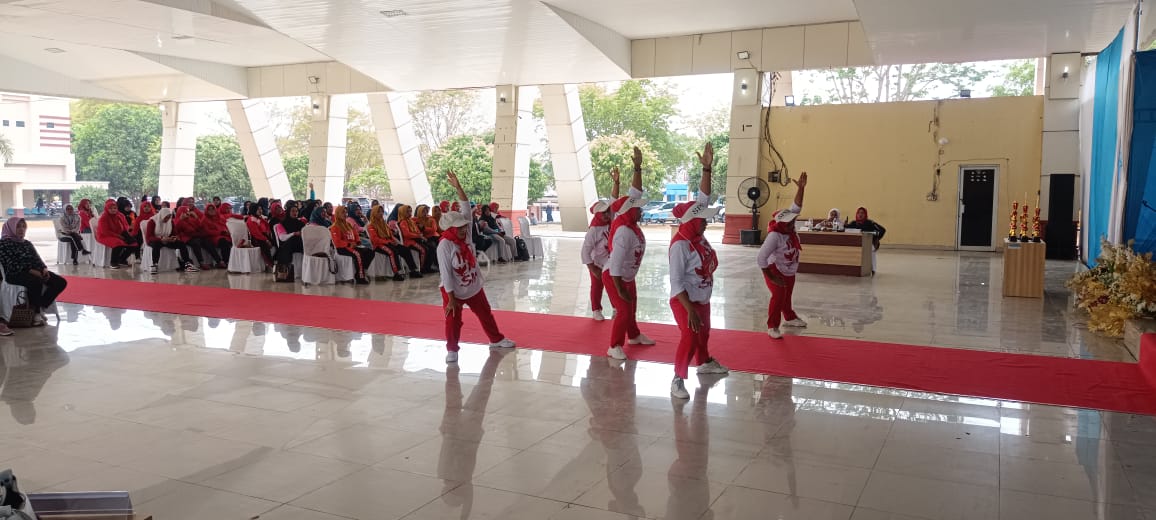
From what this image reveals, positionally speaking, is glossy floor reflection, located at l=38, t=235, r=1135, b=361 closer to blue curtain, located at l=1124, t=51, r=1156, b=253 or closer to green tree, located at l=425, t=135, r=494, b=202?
blue curtain, located at l=1124, t=51, r=1156, b=253

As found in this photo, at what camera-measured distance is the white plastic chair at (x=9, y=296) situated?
7.25 m

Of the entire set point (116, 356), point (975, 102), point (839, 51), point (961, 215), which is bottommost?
point (116, 356)

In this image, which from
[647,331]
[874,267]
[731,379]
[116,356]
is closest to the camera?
[731,379]

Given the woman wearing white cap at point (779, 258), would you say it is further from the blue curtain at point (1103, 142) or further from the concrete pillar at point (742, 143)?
the concrete pillar at point (742, 143)

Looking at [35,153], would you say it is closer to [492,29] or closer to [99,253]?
[99,253]

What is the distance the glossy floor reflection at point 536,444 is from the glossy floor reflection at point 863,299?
2.25 m

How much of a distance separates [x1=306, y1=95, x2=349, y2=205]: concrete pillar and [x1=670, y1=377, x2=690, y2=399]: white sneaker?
1915 centimetres

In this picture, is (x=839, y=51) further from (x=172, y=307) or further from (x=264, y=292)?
(x=172, y=307)

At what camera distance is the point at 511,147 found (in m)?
20.5

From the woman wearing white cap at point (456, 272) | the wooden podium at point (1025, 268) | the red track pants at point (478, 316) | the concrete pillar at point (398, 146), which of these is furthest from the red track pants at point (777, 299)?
the concrete pillar at point (398, 146)

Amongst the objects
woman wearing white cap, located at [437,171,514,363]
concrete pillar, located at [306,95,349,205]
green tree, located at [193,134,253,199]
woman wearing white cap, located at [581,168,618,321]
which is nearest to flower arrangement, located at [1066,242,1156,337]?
woman wearing white cap, located at [581,168,618,321]

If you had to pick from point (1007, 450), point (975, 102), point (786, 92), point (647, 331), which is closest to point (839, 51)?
point (975, 102)

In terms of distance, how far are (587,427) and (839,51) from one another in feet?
46.8

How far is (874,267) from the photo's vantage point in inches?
477
